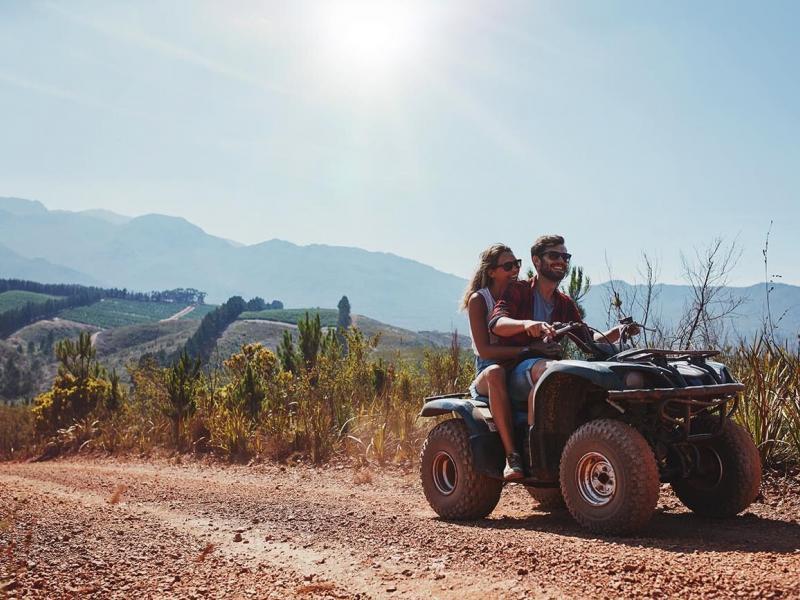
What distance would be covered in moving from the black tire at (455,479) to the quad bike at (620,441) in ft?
0.04

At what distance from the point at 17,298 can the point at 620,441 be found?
19997cm

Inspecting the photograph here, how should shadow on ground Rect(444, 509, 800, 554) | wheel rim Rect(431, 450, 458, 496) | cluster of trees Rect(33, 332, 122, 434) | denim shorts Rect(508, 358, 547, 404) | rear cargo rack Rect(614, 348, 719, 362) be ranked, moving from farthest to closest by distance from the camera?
cluster of trees Rect(33, 332, 122, 434) < wheel rim Rect(431, 450, 458, 496) < denim shorts Rect(508, 358, 547, 404) < rear cargo rack Rect(614, 348, 719, 362) < shadow on ground Rect(444, 509, 800, 554)

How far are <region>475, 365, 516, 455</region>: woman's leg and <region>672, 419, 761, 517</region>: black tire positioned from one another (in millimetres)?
1310

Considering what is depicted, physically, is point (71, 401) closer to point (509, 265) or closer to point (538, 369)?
point (509, 265)

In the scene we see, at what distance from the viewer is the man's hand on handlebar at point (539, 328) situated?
16.8ft

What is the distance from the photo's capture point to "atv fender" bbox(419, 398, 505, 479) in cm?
572

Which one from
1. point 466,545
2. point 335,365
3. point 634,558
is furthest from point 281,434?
point 634,558

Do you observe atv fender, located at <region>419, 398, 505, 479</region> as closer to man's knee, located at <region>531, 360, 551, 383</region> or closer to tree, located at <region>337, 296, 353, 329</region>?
man's knee, located at <region>531, 360, 551, 383</region>

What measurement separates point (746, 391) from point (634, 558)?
3953 millimetres

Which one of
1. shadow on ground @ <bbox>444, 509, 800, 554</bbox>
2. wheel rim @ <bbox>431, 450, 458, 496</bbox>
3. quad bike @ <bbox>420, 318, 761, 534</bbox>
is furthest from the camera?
wheel rim @ <bbox>431, 450, 458, 496</bbox>

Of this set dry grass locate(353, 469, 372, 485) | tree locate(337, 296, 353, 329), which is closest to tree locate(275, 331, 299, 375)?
dry grass locate(353, 469, 372, 485)

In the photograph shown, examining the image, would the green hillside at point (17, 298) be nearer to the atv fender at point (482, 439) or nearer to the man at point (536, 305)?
the atv fender at point (482, 439)

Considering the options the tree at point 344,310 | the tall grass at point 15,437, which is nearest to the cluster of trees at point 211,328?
the tree at point 344,310

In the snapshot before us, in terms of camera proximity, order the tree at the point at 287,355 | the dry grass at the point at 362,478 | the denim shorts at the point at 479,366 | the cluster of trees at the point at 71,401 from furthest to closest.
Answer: the tree at the point at 287,355 < the cluster of trees at the point at 71,401 < the dry grass at the point at 362,478 < the denim shorts at the point at 479,366
